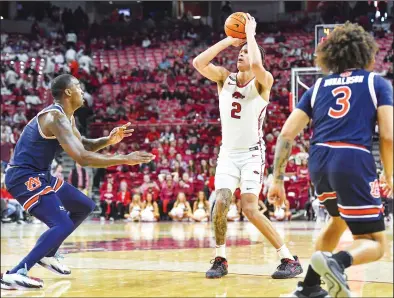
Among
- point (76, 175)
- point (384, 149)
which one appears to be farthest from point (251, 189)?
point (76, 175)

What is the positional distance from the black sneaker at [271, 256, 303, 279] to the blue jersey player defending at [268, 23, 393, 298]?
5.54ft

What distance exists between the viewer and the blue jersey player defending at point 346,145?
426 centimetres

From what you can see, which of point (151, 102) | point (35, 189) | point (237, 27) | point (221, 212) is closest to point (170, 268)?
point (221, 212)

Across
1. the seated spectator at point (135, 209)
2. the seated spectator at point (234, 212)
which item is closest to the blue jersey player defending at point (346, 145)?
the seated spectator at point (234, 212)

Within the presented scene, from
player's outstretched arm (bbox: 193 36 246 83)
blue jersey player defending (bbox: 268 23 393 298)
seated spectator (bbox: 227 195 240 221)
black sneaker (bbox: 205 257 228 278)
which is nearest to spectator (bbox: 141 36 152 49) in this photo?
seated spectator (bbox: 227 195 240 221)

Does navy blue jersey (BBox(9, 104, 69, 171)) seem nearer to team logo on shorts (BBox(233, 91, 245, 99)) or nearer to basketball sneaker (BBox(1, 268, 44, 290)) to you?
basketball sneaker (BBox(1, 268, 44, 290))

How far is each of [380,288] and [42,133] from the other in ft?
10.8

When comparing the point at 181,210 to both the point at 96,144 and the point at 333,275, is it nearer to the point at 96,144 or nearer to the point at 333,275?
the point at 96,144

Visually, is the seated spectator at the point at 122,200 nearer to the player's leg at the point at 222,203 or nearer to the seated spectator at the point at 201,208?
the seated spectator at the point at 201,208

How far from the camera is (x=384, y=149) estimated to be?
4.26m

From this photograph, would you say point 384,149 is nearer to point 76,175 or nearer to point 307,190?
point 307,190

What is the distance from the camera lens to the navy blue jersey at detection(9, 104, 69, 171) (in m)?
6.43

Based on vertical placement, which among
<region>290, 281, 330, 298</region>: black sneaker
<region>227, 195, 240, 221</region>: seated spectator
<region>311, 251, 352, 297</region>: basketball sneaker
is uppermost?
<region>311, 251, 352, 297</region>: basketball sneaker

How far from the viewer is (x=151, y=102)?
2425cm
